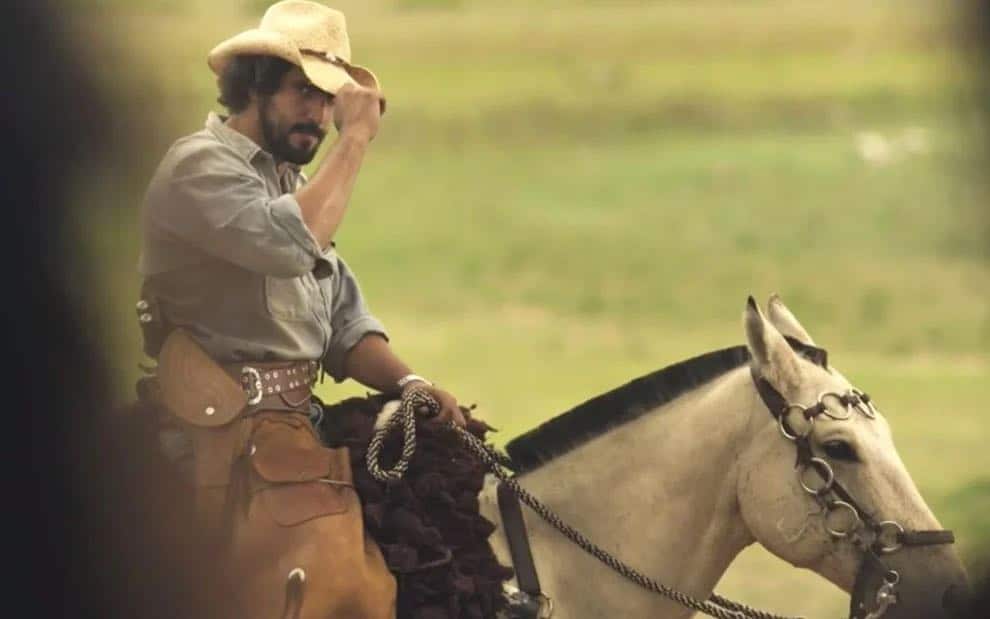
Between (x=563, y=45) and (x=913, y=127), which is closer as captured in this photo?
(x=913, y=127)

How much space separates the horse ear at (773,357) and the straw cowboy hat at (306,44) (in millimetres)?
1373

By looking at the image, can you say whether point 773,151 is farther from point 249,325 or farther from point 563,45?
point 249,325

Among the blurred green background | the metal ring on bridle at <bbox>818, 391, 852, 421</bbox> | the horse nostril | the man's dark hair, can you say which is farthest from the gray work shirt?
the blurred green background

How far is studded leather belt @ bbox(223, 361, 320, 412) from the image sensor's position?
638 centimetres

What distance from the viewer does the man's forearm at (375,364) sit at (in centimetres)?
696

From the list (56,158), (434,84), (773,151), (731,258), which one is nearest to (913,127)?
(773,151)

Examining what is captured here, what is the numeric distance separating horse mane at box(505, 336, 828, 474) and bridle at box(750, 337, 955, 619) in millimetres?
257

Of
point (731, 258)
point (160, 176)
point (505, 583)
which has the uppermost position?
point (160, 176)

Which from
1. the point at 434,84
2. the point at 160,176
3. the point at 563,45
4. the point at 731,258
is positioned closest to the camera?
the point at 160,176

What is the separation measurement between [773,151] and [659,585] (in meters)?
27.9

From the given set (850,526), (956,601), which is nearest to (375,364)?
(850,526)

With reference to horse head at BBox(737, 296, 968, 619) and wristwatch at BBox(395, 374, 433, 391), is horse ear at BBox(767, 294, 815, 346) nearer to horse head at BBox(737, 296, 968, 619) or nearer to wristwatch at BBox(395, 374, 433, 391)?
horse head at BBox(737, 296, 968, 619)

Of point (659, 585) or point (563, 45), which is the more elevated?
point (659, 585)

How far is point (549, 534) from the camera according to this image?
6.66m
